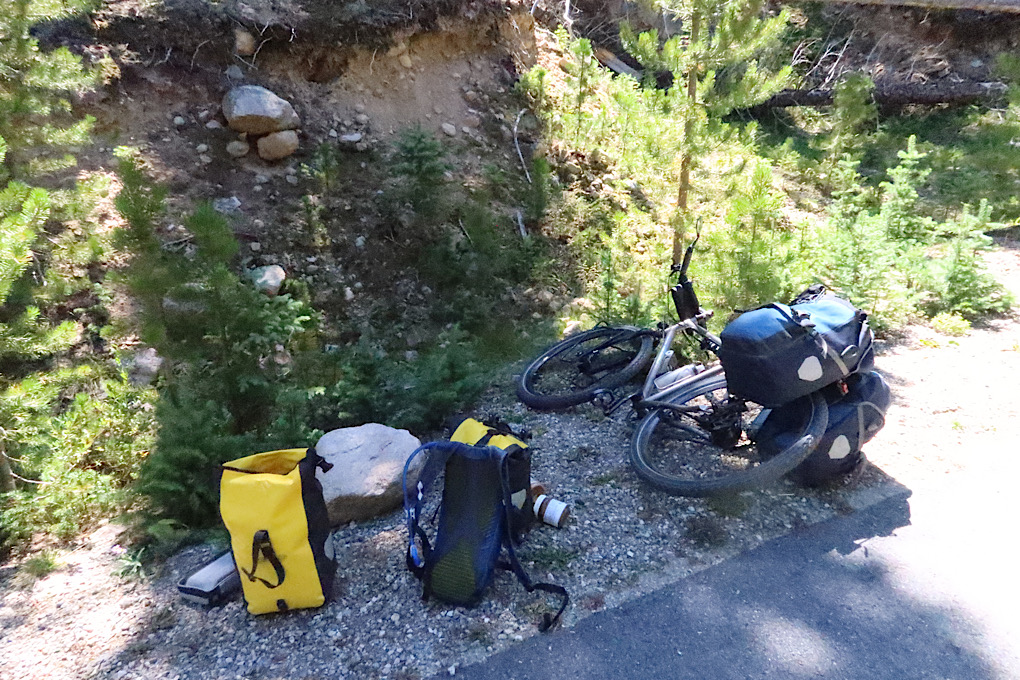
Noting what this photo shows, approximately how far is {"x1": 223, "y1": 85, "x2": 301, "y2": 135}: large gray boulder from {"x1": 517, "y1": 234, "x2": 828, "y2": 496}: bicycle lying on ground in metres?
4.80

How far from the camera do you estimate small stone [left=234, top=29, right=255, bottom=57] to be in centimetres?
830

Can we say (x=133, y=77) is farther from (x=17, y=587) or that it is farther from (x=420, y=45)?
(x=17, y=587)

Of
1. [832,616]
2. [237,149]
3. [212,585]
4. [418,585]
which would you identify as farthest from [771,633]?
[237,149]

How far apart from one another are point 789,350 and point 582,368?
214 centimetres

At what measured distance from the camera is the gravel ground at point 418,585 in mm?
3139

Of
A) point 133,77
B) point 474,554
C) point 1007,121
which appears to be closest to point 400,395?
point 474,554

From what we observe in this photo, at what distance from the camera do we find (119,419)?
5.48 m

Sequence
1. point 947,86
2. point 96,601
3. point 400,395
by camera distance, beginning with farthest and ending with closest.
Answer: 1. point 947,86
2. point 400,395
3. point 96,601

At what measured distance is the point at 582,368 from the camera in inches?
220

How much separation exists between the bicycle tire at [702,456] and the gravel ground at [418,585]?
21 centimetres

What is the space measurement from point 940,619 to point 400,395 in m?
3.82

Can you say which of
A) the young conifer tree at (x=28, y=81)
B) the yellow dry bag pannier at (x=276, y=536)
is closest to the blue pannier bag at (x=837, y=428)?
the yellow dry bag pannier at (x=276, y=536)

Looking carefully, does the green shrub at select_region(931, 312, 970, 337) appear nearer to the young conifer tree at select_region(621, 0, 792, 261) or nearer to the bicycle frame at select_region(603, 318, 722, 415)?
the young conifer tree at select_region(621, 0, 792, 261)

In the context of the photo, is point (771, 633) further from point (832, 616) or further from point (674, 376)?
point (674, 376)
